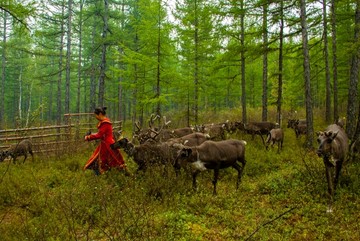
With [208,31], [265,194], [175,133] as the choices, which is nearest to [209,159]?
[265,194]

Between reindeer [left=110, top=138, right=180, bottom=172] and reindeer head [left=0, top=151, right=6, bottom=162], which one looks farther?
reindeer head [left=0, top=151, right=6, bottom=162]

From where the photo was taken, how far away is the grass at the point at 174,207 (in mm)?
5449

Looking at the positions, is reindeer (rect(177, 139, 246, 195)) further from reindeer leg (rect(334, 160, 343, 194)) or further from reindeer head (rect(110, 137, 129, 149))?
reindeer leg (rect(334, 160, 343, 194))

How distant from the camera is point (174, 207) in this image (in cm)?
680

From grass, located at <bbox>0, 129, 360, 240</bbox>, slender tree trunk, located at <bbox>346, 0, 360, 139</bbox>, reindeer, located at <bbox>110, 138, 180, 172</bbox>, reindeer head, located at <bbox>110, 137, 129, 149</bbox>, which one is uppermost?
slender tree trunk, located at <bbox>346, 0, 360, 139</bbox>

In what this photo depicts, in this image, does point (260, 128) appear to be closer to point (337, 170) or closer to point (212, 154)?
point (212, 154)

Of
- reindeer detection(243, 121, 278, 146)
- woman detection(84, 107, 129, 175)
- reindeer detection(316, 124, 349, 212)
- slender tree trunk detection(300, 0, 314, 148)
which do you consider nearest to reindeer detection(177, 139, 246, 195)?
woman detection(84, 107, 129, 175)

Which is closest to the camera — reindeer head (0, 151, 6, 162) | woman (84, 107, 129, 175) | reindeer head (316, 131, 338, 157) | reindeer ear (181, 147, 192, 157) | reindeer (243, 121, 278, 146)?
reindeer head (316, 131, 338, 157)

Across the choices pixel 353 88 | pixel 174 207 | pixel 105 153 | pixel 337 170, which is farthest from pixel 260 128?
pixel 174 207

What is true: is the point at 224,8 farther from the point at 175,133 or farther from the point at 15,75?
the point at 15,75

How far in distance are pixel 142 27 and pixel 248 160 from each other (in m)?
11.7

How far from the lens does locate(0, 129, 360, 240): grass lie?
5449 millimetres

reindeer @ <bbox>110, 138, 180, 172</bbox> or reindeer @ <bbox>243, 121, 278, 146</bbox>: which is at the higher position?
reindeer @ <bbox>243, 121, 278, 146</bbox>

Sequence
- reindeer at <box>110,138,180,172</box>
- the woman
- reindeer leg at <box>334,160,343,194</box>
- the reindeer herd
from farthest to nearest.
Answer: reindeer at <box>110,138,180,172</box>
the woman
reindeer leg at <box>334,160,343,194</box>
the reindeer herd
